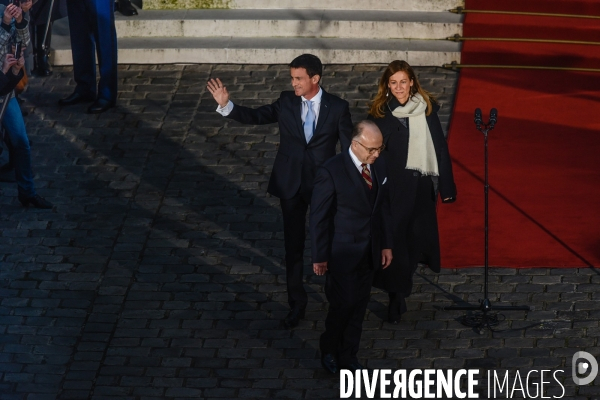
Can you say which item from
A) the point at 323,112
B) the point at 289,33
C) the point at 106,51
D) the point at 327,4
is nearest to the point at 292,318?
the point at 323,112

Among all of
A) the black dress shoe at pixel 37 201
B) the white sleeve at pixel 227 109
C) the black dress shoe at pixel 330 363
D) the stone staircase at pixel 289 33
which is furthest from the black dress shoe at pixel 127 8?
the black dress shoe at pixel 330 363

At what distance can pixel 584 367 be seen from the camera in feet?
30.5

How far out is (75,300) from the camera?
10484mm

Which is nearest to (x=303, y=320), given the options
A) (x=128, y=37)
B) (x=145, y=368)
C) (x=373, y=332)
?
(x=373, y=332)

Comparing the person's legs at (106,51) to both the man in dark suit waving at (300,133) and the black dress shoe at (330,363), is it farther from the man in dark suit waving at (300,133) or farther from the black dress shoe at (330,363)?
the black dress shoe at (330,363)

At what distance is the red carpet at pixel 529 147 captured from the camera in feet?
36.6

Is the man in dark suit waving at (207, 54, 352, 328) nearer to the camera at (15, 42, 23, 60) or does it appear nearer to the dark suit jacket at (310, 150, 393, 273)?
the dark suit jacket at (310, 150, 393, 273)

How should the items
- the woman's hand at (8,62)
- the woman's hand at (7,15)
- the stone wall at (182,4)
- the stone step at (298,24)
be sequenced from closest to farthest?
the woman's hand at (8,62), the woman's hand at (7,15), the stone step at (298,24), the stone wall at (182,4)

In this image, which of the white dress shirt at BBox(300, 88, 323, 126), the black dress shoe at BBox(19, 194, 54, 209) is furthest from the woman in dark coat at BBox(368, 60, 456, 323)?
Answer: the black dress shoe at BBox(19, 194, 54, 209)

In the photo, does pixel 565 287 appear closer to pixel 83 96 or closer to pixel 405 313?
pixel 405 313

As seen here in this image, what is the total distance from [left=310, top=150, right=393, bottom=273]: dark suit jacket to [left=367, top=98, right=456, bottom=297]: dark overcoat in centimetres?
75

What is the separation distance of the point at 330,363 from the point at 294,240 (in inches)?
41.4

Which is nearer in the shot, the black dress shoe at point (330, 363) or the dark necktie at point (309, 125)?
the black dress shoe at point (330, 363)

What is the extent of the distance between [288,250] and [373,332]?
0.95m
